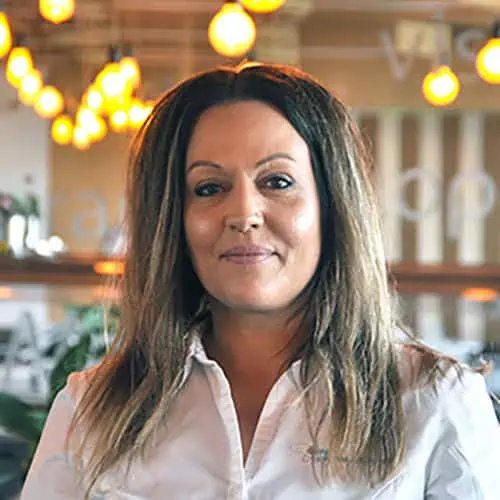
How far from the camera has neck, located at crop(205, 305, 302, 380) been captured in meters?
1.31

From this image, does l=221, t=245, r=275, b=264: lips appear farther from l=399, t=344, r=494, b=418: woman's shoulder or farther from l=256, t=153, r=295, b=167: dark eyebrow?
l=399, t=344, r=494, b=418: woman's shoulder

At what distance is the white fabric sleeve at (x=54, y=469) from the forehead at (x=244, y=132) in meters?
0.41

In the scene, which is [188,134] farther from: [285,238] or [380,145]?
[380,145]

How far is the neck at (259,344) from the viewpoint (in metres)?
1.31

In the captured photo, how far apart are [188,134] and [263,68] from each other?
0.14 meters

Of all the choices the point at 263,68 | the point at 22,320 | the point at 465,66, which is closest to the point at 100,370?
the point at 263,68

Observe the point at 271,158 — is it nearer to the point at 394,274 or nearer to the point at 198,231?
the point at 198,231

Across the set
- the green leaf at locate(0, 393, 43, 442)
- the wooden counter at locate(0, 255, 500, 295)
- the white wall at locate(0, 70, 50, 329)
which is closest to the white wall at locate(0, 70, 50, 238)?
the white wall at locate(0, 70, 50, 329)

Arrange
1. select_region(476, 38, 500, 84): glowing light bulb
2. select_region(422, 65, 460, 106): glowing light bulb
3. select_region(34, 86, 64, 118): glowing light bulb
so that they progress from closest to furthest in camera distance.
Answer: select_region(476, 38, 500, 84): glowing light bulb → select_region(422, 65, 460, 106): glowing light bulb → select_region(34, 86, 64, 118): glowing light bulb

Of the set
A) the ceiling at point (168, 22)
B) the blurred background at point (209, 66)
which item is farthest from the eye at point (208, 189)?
the ceiling at point (168, 22)

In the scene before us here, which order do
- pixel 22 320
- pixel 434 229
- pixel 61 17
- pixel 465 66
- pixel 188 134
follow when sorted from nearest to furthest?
pixel 188 134, pixel 61 17, pixel 22 320, pixel 465 66, pixel 434 229

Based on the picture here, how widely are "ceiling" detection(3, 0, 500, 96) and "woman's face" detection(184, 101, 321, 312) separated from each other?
482 cm

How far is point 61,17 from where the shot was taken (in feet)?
11.8

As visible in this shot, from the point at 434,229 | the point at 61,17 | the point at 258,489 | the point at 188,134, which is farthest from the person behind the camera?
the point at 434,229
